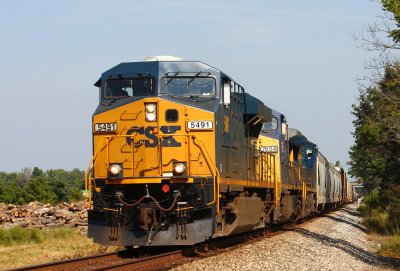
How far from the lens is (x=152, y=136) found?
41.5 feet

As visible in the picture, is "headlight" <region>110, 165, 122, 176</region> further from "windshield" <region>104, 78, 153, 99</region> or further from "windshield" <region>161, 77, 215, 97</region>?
"windshield" <region>161, 77, 215, 97</region>

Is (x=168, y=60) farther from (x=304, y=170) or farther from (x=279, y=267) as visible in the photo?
(x=304, y=170)

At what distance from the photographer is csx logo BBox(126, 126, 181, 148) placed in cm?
1263

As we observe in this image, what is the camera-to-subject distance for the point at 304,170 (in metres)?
29.2

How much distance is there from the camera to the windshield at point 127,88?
1315cm

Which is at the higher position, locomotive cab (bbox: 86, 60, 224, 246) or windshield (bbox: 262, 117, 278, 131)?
windshield (bbox: 262, 117, 278, 131)

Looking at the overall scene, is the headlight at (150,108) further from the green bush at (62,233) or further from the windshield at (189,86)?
the green bush at (62,233)

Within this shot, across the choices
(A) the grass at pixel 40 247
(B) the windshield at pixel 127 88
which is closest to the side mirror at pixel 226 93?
(B) the windshield at pixel 127 88

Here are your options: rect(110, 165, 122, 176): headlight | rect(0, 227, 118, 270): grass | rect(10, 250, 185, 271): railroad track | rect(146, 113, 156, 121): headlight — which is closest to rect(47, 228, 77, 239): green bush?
rect(0, 227, 118, 270): grass

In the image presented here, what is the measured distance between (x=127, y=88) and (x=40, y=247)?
8.44 m

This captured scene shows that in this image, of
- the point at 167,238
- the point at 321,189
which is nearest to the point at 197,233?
the point at 167,238

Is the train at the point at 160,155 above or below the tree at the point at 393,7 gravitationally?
below

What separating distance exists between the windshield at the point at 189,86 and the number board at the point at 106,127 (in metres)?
1.21

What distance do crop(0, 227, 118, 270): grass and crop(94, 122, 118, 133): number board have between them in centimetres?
368
